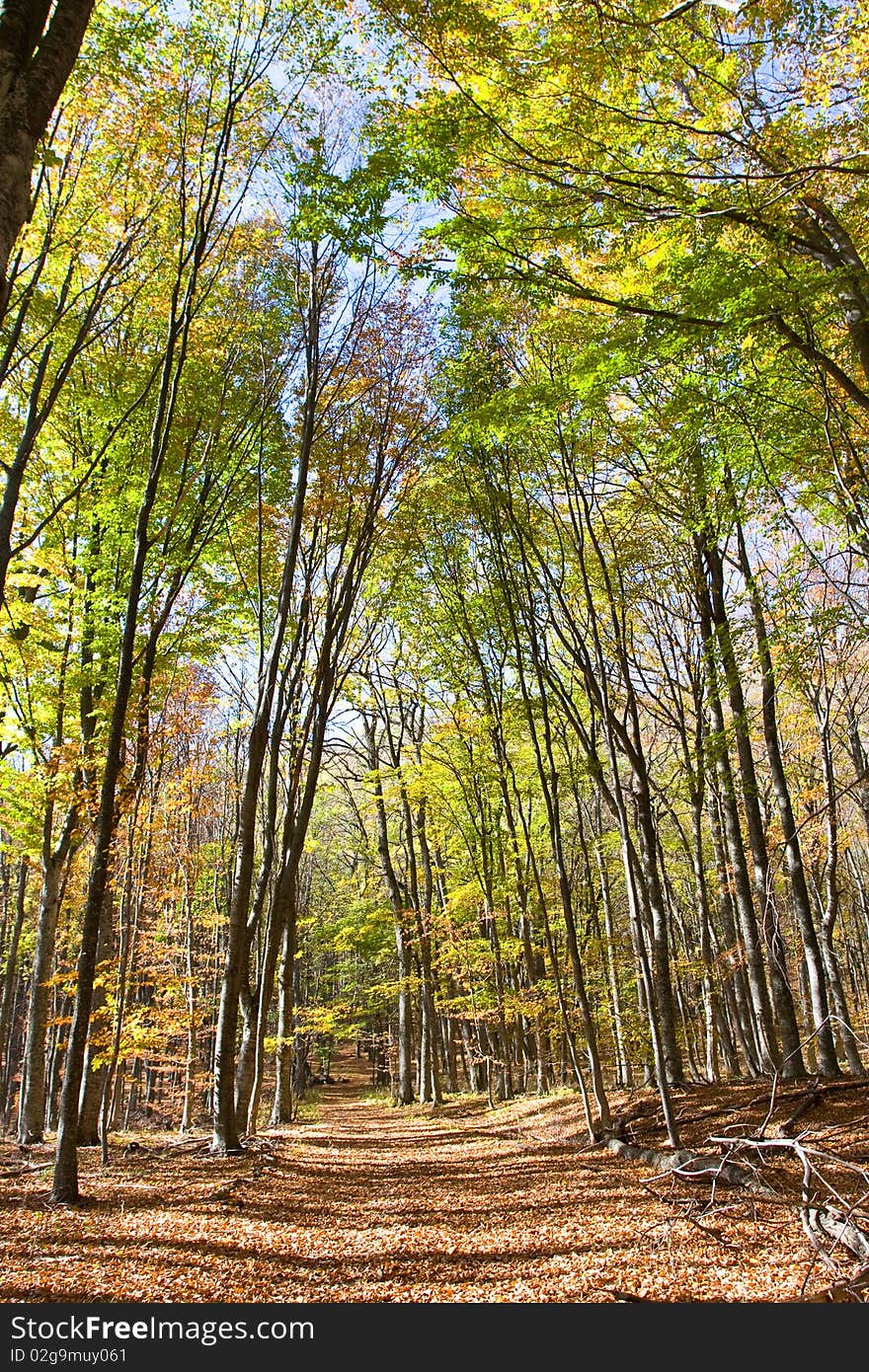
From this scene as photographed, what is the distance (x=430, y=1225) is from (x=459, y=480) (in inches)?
402

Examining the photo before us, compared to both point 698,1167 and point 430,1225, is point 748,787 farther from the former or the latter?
point 430,1225

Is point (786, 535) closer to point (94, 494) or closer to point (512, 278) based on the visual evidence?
point (512, 278)

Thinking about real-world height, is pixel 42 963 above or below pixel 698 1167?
above

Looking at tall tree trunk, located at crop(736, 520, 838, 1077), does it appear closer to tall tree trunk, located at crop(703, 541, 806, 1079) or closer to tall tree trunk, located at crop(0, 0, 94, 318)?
tall tree trunk, located at crop(703, 541, 806, 1079)

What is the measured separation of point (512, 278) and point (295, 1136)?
1312 cm

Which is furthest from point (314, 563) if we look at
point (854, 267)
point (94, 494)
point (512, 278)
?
point (854, 267)

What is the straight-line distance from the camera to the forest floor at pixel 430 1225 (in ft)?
13.6

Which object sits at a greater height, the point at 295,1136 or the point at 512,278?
the point at 512,278

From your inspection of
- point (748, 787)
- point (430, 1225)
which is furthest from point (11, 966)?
point (748, 787)

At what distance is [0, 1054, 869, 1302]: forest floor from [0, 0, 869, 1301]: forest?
15 centimetres

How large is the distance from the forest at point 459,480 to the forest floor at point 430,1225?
5.9 inches

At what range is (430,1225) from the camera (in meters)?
5.87

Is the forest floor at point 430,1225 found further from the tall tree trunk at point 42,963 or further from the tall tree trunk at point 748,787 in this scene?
the tall tree trunk at point 42,963

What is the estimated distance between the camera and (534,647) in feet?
30.9
